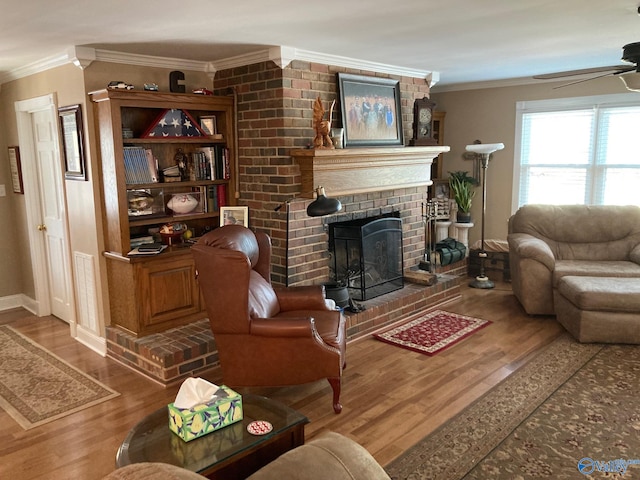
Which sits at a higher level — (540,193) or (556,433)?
(540,193)

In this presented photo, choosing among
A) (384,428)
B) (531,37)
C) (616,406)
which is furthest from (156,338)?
(531,37)

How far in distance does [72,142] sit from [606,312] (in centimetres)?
427

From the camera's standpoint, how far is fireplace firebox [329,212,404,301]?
4.48 m

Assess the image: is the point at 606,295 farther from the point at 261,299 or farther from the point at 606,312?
the point at 261,299

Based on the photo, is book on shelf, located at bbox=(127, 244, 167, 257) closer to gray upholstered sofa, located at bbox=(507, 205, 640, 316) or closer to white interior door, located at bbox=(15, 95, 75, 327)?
white interior door, located at bbox=(15, 95, 75, 327)

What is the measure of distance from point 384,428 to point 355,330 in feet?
4.45

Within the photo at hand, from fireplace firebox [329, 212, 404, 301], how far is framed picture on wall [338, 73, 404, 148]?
715mm

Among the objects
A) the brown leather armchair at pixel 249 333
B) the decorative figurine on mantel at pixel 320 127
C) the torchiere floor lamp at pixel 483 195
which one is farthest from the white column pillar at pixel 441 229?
the brown leather armchair at pixel 249 333

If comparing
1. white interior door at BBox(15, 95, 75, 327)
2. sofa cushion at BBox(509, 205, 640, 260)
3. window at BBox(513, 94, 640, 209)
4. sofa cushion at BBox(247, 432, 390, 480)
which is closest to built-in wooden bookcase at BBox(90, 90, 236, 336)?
white interior door at BBox(15, 95, 75, 327)

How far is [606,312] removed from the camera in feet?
13.0

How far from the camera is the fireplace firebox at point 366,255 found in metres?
4.48

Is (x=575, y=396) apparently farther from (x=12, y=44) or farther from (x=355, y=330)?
(x=12, y=44)

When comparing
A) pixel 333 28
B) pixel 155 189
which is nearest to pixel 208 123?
pixel 155 189

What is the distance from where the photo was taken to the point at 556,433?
9.02ft
